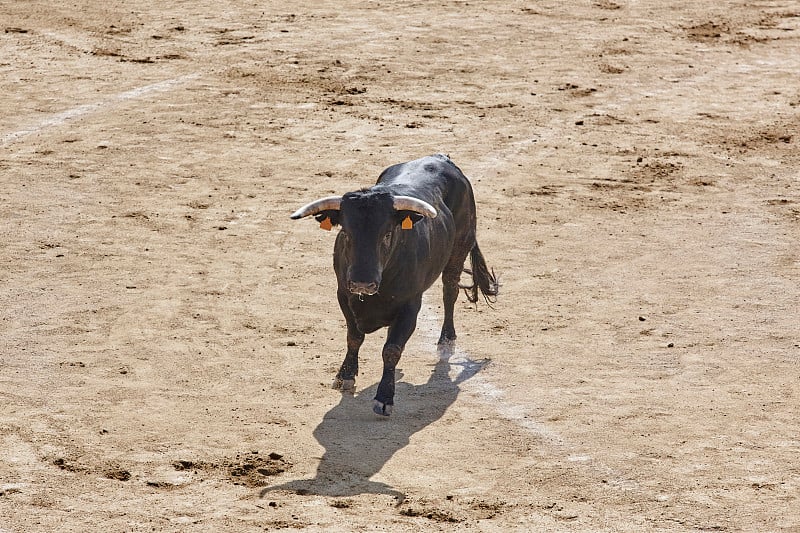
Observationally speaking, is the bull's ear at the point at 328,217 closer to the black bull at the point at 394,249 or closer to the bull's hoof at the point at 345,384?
the black bull at the point at 394,249

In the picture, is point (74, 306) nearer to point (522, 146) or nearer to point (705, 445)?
point (705, 445)

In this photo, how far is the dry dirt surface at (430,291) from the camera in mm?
7812

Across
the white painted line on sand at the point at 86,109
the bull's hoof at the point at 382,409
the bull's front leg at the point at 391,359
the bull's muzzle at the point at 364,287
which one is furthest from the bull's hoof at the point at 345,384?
the white painted line on sand at the point at 86,109

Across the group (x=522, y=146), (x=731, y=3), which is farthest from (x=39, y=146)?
(x=731, y=3)

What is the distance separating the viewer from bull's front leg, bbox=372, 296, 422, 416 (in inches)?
346

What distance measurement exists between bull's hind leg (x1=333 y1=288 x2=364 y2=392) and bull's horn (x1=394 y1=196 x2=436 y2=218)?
88 cm

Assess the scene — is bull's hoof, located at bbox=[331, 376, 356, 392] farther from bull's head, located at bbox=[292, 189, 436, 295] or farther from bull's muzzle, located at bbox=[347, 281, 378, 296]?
bull's muzzle, located at bbox=[347, 281, 378, 296]

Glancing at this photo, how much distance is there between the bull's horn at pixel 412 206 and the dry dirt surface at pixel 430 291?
4.62 feet

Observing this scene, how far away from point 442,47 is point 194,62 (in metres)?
3.48

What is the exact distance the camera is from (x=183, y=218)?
12.8 meters

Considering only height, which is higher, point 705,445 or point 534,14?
point 534,14

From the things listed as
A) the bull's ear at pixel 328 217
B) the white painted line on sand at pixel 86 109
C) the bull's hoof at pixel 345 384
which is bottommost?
the bull's hoof at pixel 345 384

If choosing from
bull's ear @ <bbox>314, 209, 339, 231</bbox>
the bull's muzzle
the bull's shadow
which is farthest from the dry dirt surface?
bull's ear @ <bbox>314, 209, 339, 231</bbox>

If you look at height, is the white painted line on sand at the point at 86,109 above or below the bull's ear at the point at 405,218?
Result: below
